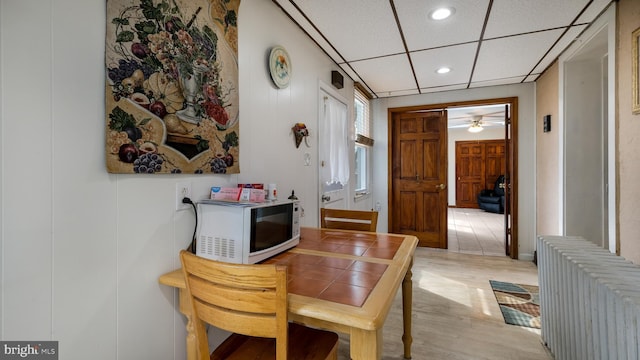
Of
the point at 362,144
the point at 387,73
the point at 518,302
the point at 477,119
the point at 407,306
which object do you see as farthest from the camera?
the point at 477,119

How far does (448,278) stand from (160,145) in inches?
120

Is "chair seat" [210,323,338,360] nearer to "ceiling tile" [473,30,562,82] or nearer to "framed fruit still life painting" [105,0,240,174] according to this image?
"framed fruit still life painting" [105,0,240,174]

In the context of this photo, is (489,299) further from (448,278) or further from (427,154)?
(427,154)

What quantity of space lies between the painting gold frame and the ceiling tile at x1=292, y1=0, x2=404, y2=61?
1442 millimetres

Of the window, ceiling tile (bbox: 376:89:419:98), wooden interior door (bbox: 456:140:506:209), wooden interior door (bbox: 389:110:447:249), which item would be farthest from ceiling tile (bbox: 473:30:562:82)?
wooden interior door (bbox: 456:140:506:209)

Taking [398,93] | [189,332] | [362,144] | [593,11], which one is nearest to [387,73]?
[398,93]

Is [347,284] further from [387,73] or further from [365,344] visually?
[387,73]

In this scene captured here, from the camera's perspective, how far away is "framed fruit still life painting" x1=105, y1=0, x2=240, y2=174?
1007 mm

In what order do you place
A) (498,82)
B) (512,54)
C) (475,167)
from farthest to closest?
1. (475,167)
2. (498,82)
3. (512,54)

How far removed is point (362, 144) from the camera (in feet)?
13.1

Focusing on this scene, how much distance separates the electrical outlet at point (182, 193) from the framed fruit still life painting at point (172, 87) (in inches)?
2.7

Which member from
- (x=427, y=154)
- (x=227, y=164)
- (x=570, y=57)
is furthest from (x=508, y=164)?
(x=227, y=164)

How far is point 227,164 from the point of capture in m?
1.47
